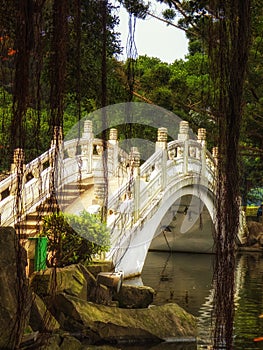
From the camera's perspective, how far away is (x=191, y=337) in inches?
389

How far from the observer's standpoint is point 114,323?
970cm

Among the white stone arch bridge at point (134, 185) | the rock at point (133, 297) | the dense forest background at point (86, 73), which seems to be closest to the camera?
the dense forest background at point (86, 73)

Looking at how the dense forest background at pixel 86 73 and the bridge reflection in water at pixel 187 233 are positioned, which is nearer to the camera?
the dense forest background at pixel 86 73

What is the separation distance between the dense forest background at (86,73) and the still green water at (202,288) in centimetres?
228

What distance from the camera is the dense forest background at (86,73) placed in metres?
2.51

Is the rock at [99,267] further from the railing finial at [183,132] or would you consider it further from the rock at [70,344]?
the railing finial at [183,132]

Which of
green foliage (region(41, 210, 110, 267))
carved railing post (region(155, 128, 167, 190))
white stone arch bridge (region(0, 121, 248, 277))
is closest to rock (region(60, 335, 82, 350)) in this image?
green foliage (region(41, 210, 110, 267))

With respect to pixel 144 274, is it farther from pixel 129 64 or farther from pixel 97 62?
pixel 129 64

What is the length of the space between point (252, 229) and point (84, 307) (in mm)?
16524

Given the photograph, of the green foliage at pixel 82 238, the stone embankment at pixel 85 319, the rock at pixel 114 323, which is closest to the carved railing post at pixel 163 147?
the green foliage at pixel 82 238

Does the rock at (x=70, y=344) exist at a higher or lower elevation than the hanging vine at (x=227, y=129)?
lower

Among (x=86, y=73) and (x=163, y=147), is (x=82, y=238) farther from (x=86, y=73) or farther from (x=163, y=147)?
(x=163, y=147)

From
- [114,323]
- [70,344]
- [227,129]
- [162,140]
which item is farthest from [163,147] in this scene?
[227,129]

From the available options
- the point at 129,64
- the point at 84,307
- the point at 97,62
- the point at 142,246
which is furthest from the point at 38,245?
the point at 129,64
